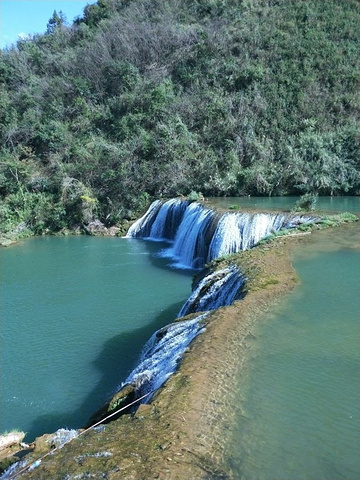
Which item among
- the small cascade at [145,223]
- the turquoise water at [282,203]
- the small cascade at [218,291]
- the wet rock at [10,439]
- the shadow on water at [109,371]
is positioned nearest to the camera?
the wet rock at [10,439]

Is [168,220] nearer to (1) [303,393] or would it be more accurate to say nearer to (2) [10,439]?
(2) [10,439]

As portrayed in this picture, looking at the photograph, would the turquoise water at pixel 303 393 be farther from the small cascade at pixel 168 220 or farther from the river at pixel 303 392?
the small cascade at pixel 168 220

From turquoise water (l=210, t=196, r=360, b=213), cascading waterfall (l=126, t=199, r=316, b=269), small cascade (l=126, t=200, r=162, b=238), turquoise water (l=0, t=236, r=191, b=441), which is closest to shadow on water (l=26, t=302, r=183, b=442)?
turquoise water (l=0, t=236, r=191, b=441)

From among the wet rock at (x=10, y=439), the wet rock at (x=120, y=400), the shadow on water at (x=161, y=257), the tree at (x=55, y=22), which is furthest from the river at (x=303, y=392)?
the tree at (x=55, y=22)

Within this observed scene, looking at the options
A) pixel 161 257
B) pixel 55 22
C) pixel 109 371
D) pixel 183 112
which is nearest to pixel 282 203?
pixel 161 257

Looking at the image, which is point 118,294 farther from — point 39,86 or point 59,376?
point 39,86

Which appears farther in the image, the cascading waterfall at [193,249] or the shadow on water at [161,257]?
the shadow on water at [161,257]
